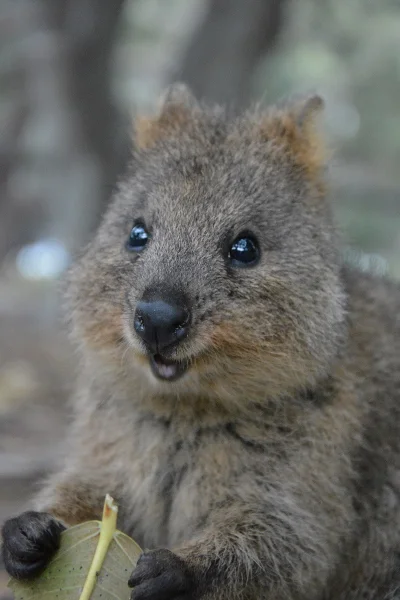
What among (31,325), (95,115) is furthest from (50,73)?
(31,325)

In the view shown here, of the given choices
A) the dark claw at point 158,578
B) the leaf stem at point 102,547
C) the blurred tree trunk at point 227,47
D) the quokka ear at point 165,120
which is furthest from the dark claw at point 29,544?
the blurred tree trunk at point 227,47

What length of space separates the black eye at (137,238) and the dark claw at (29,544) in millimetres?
1562

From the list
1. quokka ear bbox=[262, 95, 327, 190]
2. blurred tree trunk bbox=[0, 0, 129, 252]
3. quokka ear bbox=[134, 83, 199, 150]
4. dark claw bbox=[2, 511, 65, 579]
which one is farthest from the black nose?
blurred tree trunk bbox=[0, 0, 129, 252]

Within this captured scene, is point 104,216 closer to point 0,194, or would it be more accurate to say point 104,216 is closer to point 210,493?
point 210,493

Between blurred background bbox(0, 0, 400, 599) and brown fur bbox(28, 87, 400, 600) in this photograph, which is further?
blurred background bbox(0, 0, 400, 599)

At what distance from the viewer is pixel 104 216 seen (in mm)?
5445

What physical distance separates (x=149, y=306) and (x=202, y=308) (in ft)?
1.06

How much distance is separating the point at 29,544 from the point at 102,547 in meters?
0.37

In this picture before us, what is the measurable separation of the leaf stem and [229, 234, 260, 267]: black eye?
144 centimetres

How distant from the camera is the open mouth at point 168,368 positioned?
13.8 feet

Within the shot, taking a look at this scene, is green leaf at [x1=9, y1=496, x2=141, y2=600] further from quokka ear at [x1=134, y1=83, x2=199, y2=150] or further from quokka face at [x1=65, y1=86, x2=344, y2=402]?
quokka ear at [x1=134, y1=83, x2=199, y2=150]

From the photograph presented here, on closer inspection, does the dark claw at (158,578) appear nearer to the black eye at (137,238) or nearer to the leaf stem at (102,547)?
the leaf stem at (102,547)

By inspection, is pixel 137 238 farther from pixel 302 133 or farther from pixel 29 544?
pixel 29 544

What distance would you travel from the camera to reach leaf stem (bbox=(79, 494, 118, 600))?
4.08 metres
